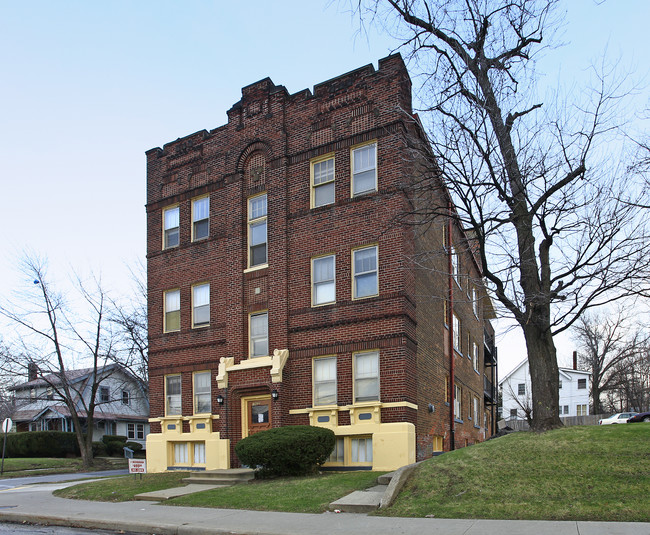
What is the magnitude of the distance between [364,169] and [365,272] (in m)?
3.03

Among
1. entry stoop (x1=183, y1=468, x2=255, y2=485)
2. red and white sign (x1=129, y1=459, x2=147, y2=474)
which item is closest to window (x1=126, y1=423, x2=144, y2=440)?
entry stoop (x1=183, y1=468, x2=255, y2=485)

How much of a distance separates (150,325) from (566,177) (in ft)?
49.8

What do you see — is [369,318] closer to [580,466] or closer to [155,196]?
[580,466]

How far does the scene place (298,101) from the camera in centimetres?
1981

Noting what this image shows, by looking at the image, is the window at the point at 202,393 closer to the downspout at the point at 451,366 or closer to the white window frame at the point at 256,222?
the white window frame at the point at 256,222

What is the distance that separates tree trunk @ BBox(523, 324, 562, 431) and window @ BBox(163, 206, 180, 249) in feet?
43.3

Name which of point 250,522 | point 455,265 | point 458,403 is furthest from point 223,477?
point 455,265

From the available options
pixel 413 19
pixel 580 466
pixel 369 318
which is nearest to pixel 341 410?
pixel 369 318

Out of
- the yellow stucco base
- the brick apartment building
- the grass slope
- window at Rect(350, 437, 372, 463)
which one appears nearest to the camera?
the grass slope

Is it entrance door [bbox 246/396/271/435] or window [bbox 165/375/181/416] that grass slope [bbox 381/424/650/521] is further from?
window [bbox 165/375/181/416]

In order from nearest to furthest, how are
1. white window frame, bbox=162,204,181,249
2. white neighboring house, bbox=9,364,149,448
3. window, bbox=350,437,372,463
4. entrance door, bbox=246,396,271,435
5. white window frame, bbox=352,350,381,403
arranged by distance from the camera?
window, bbox=350,437,372,463
white window frame, bbox=352,350,381,403
entrance door, bbox=246,396,271,435
white window frame, bbox=162,204,181,249
white neighboring house, bbox=9,364,149,448

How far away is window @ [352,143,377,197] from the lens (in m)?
18.2

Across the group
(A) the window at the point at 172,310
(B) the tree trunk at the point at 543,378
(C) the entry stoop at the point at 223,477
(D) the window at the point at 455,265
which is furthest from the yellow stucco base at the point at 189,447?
(D) the window at the point at 455,265

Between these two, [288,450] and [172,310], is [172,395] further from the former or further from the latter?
[288,450]
